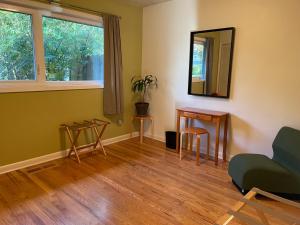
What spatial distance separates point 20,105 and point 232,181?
2.77m

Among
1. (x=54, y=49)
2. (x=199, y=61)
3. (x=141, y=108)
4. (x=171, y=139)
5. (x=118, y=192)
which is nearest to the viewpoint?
(x=118, y=192)

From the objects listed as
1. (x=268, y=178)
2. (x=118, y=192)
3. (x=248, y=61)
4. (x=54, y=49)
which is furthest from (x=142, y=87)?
(x=268, y=178)

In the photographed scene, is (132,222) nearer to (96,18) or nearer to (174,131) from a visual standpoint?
(174,131)

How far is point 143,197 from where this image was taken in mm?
2293

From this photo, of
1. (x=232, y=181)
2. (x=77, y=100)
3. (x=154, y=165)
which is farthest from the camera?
(x=77, y=100)

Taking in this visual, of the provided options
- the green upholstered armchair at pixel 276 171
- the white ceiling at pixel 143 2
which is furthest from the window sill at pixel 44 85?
the green upholstered armchair at pixel 276 171

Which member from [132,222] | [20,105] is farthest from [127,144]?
[132,222]

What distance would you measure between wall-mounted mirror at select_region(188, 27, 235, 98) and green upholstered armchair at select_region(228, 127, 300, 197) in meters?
1.06

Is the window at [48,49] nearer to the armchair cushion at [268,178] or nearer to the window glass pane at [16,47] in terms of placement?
the window glass pane at [16,47]

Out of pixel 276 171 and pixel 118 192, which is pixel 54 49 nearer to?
pixel 118 192

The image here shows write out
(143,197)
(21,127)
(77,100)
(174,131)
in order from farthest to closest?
1. (174,131)
2. (77,100)
3. (21,127)
4. (143,197)

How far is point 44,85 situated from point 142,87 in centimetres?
174

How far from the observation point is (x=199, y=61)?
3416 mm

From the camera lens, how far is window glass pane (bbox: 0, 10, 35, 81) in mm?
2629
